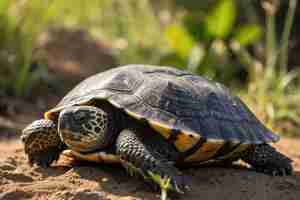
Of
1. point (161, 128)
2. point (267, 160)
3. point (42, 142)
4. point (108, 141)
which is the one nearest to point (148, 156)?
point (161, 128)

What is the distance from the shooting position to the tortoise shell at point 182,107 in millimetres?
2939

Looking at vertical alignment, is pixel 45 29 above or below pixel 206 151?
above

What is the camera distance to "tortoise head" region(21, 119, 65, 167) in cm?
323

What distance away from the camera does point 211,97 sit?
127 inches

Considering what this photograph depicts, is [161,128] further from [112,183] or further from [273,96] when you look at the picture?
[273,96]

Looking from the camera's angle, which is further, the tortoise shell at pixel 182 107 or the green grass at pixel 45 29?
the green grass at pixel 45 29

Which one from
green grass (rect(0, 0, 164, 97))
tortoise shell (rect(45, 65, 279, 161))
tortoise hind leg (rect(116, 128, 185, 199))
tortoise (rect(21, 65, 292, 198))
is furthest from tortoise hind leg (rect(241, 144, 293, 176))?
green grass (rect(0, 0, 164, 97))

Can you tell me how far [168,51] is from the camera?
7.59 meters

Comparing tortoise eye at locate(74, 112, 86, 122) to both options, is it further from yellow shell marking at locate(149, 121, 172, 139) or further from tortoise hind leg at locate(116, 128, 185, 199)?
yellow shell marking at locate(149, 121, 172, 139)

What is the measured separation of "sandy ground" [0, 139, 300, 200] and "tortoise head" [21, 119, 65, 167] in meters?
0.06

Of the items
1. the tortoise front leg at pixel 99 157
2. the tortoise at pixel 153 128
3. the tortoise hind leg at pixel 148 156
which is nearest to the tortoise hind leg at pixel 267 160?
the tortoise at pixel 153 128

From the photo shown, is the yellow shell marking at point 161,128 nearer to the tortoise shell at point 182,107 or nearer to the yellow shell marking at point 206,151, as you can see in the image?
the tortoise shell at point 182,107

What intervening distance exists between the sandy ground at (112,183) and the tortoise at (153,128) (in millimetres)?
82

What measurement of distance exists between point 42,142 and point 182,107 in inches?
32.9
